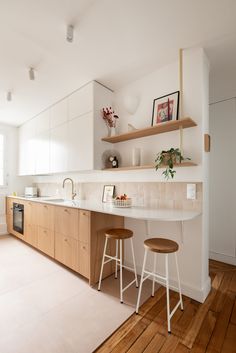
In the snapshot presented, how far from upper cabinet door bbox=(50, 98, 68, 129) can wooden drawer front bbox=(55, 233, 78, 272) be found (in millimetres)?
1826

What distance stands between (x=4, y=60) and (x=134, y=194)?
2166mm

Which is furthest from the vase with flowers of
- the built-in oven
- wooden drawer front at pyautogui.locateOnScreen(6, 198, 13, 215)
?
wooden drawer front at pyautogui.locateOnScreen(6, 198, 13, 215)

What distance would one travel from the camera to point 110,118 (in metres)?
2.66

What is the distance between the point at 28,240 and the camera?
3.42 metres

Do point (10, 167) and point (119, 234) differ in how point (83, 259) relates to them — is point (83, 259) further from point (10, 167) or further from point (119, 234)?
point (10, 167)

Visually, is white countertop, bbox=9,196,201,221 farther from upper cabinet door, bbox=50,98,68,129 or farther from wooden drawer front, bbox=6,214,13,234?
wooden drawer front, bbox=6,214,13,234

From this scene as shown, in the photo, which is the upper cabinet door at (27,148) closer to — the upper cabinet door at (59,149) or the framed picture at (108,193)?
the upper cabinet door at (59,149)

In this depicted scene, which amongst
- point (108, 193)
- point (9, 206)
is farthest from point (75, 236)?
point (9, 206)

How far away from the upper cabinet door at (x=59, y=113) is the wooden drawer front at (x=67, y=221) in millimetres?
1470

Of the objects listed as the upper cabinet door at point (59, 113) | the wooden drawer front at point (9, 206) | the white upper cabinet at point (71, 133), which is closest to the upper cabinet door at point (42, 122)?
the white upper cabinet at point (71, 133)

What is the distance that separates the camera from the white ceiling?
149 centimetres

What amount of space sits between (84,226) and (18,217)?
225cm

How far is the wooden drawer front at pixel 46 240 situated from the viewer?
2.79 m

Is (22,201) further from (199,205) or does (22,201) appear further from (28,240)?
(199,205)
